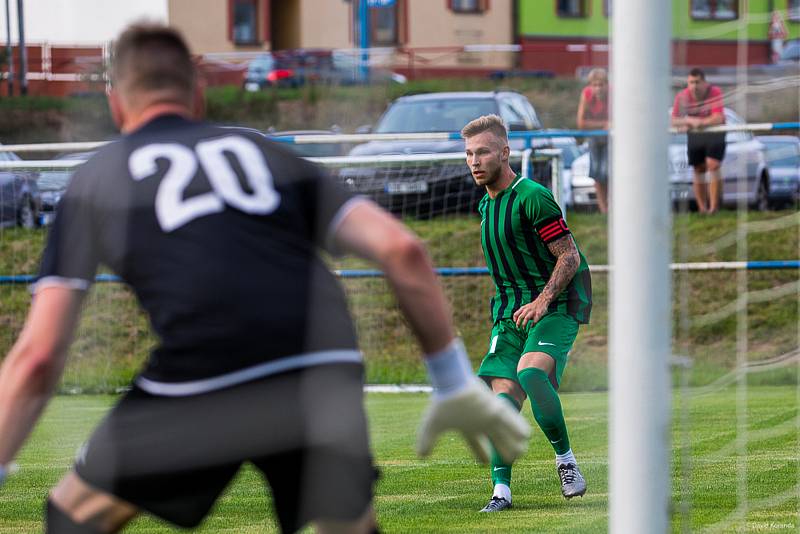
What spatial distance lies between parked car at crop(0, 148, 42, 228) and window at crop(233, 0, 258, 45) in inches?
396

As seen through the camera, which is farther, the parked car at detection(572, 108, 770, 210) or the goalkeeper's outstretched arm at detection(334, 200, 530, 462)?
the parked car at detection(572, 108, 770, 210)

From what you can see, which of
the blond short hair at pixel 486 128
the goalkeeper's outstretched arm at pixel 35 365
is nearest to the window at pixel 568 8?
the blond short hair at pixel 486 128

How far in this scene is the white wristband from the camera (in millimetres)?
2793

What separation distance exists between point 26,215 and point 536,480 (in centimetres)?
702

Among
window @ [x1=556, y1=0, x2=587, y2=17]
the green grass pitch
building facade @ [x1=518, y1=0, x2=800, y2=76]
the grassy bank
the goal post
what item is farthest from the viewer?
building facade @ [x1=518, y1=0, x2=800, y2=76]

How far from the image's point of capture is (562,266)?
606cm

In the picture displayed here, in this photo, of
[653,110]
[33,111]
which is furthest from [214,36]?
[653,110]

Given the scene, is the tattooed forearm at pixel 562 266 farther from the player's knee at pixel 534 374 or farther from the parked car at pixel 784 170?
the parked car at pixel 784 170

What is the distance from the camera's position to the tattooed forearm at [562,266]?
603 cm

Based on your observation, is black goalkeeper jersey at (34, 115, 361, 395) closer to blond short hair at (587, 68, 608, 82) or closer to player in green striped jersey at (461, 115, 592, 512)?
player in green striped jersey at (461, 115, 592, 512)

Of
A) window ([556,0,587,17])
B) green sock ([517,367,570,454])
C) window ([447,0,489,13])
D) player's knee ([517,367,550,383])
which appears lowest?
green sock ([517,367,570,454])

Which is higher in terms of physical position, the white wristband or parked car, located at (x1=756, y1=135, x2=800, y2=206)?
the white wristband

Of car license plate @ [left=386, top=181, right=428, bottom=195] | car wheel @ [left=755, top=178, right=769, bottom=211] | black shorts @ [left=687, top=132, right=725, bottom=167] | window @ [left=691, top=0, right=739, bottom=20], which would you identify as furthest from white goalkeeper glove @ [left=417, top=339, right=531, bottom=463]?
car wheel @ [left=755, top=178, right=769, bottom=211]

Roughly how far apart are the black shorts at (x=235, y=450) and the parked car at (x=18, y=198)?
30.3ft
